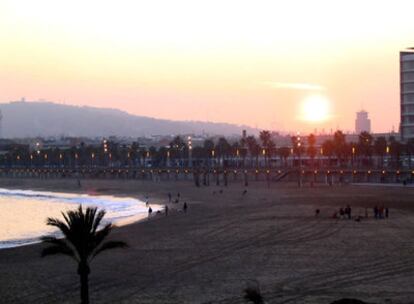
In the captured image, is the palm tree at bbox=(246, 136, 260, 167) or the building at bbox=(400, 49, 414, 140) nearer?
the building at bbox=(400, 49, 414, 140)

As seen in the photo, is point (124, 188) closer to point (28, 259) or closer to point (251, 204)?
point (251, 204)

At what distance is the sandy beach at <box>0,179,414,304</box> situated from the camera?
20156mm

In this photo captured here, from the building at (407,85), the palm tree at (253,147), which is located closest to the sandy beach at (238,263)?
the building at (407,85)

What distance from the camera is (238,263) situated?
25.4m

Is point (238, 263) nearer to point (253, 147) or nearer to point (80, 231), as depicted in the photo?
point (80, 231)

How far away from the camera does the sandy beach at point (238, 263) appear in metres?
20.2

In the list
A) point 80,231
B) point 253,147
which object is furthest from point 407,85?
point 80,231

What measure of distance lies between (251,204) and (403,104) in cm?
4576

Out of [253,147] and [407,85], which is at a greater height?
[407,85]

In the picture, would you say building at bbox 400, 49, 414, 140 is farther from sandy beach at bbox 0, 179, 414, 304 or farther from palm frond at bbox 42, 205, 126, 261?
palm frond at bbox 42, 205, 126, 261

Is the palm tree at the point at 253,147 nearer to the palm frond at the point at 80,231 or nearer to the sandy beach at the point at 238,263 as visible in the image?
the sandy beach at the point at 238,263

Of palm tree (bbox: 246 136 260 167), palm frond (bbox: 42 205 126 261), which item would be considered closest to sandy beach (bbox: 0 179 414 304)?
palm frond (bbox: 42 205 126 261)

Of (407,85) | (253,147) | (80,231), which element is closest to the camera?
(80,231)

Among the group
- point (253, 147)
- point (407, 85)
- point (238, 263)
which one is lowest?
point (238, 263)
